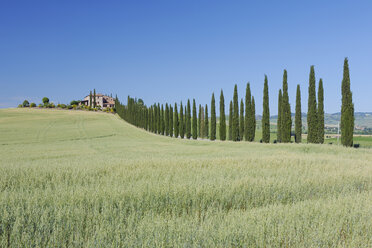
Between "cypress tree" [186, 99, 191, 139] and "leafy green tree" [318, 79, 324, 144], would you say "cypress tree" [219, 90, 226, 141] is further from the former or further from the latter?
"leafy green tree" [318, 79, 324, 144]

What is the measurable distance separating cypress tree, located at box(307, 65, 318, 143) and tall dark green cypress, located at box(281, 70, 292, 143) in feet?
6.86

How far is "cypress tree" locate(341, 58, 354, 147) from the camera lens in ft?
76.7

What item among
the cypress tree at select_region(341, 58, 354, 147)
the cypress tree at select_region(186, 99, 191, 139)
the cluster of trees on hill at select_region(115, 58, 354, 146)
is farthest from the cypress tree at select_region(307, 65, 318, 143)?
the cypress tree at select_region(186, 99, 191, 139)

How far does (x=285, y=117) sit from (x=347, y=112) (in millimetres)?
6338

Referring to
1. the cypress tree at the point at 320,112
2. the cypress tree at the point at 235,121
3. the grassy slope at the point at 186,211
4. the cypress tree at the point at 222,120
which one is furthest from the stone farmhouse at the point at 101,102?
the grassy slope at the point at 186,211

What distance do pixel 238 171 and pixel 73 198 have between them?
4556mm

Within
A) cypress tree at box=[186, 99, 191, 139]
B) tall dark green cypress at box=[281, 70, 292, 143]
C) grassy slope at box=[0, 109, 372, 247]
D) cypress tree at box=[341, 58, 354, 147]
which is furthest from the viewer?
cypress tree at box=[186, 99, 191, 139]

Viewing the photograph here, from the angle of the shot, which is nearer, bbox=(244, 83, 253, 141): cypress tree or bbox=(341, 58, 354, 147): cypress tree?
bbox=(341, 58, 354, 147): cypress tree

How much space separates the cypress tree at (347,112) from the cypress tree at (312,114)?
3140mm

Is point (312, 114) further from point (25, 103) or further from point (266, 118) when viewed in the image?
point (25, 103)

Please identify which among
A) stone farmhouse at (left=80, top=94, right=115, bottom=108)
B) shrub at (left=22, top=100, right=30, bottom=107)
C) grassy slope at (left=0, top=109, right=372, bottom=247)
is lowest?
grassy slope at (left=0, top=109, right=372, bottom=247)

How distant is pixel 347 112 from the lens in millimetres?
23562

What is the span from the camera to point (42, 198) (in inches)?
185

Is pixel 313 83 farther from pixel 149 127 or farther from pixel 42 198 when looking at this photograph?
pixel 149 127
